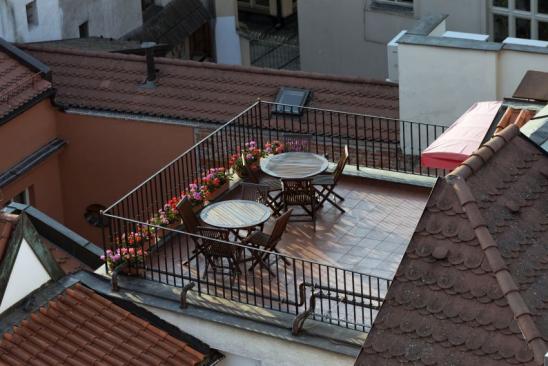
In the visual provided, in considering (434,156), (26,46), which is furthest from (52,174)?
(434,156)

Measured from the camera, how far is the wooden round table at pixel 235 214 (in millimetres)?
20656

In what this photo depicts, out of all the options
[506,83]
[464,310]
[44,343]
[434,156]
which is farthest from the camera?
[506,83]

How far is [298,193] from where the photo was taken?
871 inches

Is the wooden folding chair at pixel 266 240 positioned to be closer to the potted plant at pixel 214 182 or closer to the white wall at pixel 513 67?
the potted plant at pixel 214 182

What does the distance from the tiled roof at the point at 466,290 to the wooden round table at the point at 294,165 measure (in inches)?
341

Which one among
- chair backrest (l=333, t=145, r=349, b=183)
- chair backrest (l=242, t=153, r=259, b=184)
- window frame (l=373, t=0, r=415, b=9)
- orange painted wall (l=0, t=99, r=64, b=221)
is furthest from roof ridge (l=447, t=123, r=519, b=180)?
window frame (l=373, t=0, r=415, b=9)

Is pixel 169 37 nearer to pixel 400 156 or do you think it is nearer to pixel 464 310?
pixel 400 156

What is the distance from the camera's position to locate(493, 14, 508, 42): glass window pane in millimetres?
33375

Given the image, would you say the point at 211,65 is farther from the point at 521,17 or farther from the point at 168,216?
the point at 168,216

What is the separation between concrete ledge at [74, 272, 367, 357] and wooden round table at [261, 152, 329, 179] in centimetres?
248

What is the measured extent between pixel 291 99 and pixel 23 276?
30.4 feet

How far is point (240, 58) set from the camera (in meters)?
43.0

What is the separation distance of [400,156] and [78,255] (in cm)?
621

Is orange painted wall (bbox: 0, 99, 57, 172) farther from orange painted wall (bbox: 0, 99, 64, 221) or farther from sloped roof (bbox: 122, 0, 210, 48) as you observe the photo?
sloped roof (bbox: 122, 0, 210, 48)
